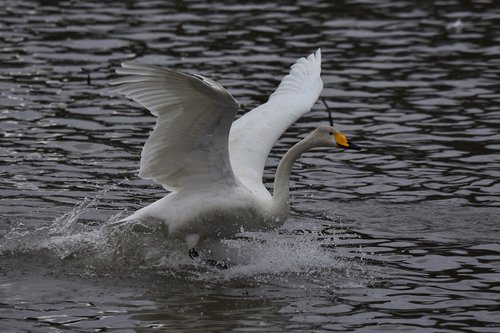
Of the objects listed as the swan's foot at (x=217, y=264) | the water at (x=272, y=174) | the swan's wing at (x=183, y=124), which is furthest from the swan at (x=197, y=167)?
the water at (x=272, y=174)

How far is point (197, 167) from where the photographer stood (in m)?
9.94

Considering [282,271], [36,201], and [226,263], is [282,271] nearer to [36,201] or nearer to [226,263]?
[226,263]

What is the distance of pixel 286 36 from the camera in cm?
1873

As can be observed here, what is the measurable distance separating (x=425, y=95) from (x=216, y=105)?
7.11 meters

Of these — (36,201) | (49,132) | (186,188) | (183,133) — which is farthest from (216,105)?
(49,132)

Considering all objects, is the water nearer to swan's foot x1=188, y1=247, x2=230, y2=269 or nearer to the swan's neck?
swan's foot x1=188, y1=247, x2=230, y2=269

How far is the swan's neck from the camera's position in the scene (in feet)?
32.4

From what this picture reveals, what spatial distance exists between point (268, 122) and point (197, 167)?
145 centimetres

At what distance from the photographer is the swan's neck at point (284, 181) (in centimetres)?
988

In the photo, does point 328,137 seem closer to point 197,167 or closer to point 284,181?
point 284,181

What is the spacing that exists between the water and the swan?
0.37 metres

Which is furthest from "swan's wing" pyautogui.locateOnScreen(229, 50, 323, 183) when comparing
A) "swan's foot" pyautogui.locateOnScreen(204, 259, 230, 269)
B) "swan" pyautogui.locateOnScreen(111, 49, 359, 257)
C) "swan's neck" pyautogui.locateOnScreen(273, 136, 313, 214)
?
"swan's foot" pyautogui.locateOnScreen(204, 259, 230, 269)

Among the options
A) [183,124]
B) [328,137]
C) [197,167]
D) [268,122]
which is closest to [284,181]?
[328,137]

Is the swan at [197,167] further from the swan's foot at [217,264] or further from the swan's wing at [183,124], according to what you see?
the swan's foot at [217,264]
